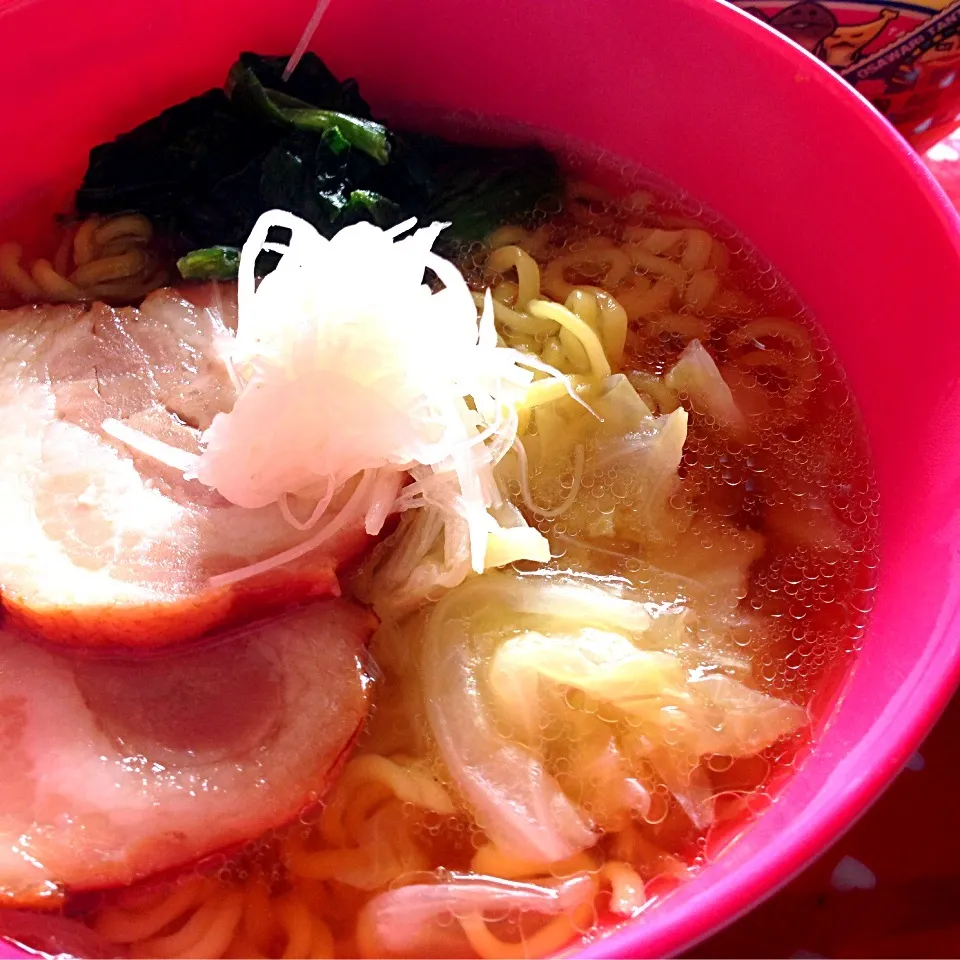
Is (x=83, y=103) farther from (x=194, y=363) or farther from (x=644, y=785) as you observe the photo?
Answer: (x=644, y=785)

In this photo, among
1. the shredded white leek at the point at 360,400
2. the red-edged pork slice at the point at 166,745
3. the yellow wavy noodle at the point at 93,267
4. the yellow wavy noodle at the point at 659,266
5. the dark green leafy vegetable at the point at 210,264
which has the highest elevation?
the yellow wavy noodle at the point at 659,266

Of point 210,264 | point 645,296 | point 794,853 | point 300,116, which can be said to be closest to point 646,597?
point 794,853

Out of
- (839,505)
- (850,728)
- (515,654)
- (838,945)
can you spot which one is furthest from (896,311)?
(838,945)

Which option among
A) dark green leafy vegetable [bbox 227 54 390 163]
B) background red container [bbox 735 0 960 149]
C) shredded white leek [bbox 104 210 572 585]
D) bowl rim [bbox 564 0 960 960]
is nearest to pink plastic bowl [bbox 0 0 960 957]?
bowl rim [bbox 564 0 960 960]

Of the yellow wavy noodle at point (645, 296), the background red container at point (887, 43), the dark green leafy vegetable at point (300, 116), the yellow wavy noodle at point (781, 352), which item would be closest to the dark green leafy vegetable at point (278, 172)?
the dark green leafy vegetable at point (300, 116)

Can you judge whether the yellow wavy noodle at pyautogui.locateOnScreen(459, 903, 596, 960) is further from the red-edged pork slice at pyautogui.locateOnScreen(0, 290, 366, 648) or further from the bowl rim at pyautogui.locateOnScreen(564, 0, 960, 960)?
the red-edged pork slice at pyautogui.locateOnScreen(0, 290, 366, 648)

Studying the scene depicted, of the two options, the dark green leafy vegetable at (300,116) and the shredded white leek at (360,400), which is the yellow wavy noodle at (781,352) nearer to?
the shredded white leek at (360,400)
